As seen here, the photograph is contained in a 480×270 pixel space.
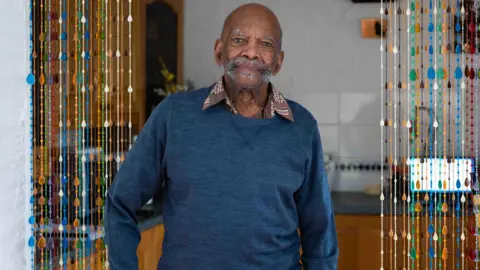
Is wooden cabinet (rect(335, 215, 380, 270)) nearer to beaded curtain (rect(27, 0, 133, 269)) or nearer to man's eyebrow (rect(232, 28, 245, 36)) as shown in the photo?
beaded curtain (rect(27, 0, 133, 269))

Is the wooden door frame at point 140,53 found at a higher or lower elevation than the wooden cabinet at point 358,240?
higher

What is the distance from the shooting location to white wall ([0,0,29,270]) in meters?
2.06

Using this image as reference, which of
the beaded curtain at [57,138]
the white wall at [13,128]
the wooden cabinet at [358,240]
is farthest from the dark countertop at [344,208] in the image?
the white wall at [13,128]

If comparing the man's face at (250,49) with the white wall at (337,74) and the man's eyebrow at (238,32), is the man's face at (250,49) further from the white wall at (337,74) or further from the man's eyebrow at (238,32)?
the white wall at (337,74)

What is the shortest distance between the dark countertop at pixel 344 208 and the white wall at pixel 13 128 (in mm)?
705

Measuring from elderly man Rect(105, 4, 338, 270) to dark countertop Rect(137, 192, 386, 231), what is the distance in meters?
1.41

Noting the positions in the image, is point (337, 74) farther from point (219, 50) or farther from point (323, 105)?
point (219, 50)

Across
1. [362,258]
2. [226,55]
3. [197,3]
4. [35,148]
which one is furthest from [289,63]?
[226,55]

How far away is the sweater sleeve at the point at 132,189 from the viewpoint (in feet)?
4.46

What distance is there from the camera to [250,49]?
1.40 m

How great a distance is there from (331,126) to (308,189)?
2772 mm

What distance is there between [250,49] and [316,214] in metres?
0.40

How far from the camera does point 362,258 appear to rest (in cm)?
344

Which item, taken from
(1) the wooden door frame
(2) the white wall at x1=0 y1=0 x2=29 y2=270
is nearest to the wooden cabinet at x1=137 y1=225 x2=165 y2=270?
(2) the white wall at x1=0 y1=0 x2=29 y2=270
